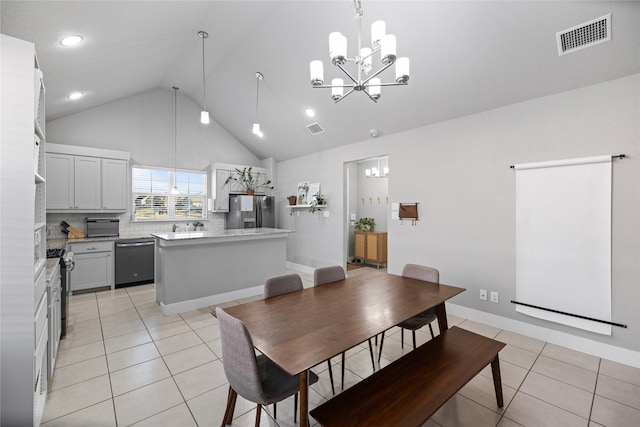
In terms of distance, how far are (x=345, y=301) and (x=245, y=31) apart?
3.91 metres

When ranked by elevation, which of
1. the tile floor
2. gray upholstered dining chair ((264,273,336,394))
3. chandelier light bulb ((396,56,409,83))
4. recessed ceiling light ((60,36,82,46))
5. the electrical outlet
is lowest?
the tile floor

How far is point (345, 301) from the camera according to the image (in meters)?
2.11

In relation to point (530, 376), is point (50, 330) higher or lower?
higher

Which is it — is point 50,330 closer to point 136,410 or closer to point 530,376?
point 136,410

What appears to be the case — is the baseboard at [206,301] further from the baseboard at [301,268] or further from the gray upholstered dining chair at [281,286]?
the gray upholstered dining chair at [281,286]

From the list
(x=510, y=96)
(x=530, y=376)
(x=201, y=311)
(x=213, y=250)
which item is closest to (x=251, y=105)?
(x=213, y=250)

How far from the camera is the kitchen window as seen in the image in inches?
218

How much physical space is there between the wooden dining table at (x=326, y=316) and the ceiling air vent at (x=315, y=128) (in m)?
3.38

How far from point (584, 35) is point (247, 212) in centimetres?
584

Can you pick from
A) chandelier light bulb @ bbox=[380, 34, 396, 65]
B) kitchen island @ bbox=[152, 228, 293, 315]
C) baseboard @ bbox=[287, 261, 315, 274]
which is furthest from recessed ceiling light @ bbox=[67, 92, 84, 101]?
baseboard @ bbox=[287, 261, 315, 274]

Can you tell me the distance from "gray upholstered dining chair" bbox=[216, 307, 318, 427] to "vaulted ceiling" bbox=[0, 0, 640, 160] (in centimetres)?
276

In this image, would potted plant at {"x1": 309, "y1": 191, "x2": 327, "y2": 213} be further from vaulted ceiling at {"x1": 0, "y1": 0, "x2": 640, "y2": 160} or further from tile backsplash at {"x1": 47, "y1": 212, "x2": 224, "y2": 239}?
tile backsplash at {"x1": 47, "y1": 212, "x2": 224, "y2": 239}

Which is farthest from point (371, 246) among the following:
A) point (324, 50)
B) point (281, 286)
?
point (281, 286)

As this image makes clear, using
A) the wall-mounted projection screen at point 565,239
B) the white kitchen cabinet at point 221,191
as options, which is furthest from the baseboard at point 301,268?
the wall-mounted projection screen at point 565,239
